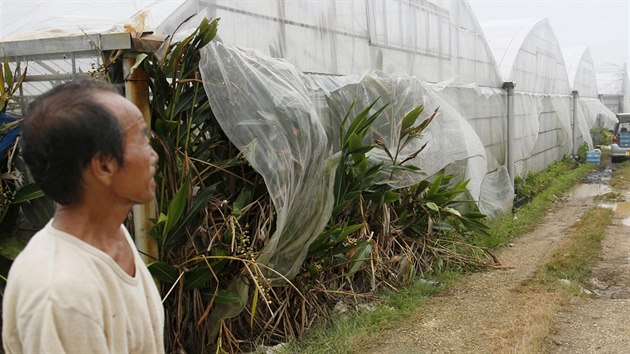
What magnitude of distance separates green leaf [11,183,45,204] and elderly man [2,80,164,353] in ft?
8.80

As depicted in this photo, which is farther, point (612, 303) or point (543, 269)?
point (543, 269)

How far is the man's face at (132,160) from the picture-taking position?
144cm

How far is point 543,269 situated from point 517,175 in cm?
605

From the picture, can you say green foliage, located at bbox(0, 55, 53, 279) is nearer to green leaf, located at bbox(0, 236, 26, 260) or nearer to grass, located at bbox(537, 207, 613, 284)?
green leaf, located at bbox(0, 236, 26, 260)


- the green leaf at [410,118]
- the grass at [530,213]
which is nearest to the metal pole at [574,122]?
the grass at [530,213]

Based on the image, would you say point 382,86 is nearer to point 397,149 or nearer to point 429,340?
point 397,149

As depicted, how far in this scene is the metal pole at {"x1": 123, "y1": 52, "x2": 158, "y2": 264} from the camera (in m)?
4.03

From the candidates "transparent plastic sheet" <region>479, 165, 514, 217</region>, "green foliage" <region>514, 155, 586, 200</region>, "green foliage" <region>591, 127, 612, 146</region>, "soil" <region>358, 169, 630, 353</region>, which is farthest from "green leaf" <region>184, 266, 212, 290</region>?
"green foliage" <region>591, 127, 612, 146</region>

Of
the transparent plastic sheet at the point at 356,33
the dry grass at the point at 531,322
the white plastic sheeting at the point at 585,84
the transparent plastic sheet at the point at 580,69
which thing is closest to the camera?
the dry grass at the point at 531,322

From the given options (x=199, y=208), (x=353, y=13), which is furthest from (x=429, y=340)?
(x=353, y=13)

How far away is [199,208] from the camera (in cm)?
428

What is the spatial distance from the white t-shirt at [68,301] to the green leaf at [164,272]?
8.77 ft

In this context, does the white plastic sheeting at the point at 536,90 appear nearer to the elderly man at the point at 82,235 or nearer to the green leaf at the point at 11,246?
the green leaf at the point at 11,246

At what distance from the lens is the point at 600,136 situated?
23547mm
